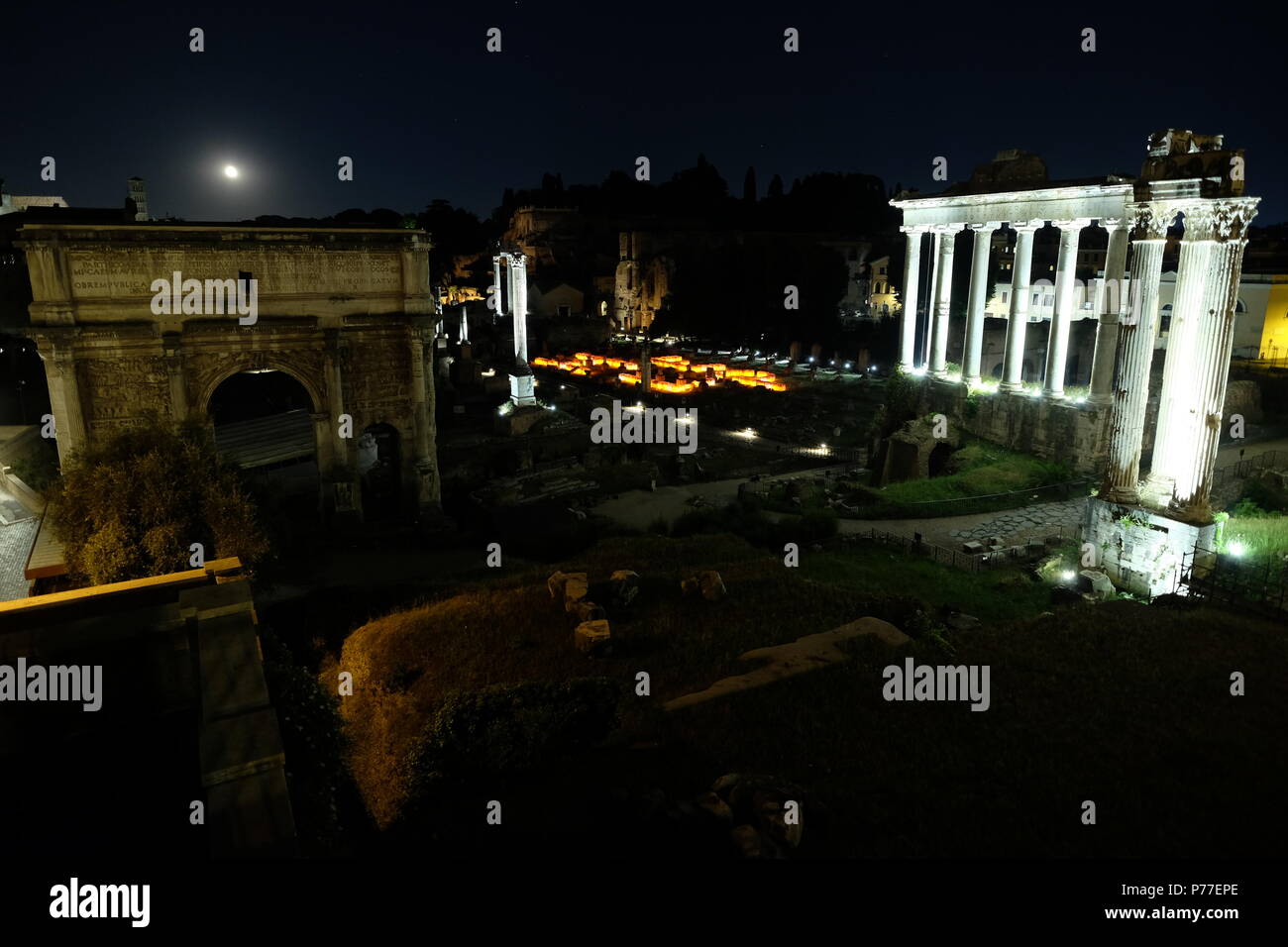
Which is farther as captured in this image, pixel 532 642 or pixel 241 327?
pixel 241 327

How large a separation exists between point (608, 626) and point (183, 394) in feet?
45.4

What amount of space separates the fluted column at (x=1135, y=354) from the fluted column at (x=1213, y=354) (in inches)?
33.4

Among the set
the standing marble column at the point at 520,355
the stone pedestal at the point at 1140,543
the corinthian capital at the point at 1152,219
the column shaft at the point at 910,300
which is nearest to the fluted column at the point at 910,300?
the column shaft at the point at 910,300

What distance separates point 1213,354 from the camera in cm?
1541

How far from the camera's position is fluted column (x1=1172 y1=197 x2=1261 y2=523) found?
1495 cm

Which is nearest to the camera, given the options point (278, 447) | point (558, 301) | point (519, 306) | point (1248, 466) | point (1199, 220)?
point (1199, 220)

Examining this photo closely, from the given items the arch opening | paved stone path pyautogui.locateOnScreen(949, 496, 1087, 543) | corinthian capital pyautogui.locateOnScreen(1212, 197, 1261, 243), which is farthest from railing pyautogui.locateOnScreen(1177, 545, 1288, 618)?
the arch opening

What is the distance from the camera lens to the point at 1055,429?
2758cm

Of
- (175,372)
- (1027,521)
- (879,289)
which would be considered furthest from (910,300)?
(879,289)

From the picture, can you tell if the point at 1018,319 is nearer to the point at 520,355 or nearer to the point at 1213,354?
the point at 1213,354

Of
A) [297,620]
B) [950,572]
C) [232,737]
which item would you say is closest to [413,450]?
[297,620]

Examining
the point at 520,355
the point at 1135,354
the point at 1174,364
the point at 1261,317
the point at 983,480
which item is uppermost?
the point at 1261,317

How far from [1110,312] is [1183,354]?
→ 12443 millimetres

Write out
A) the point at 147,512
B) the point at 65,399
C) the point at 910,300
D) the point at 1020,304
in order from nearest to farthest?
the point at 147,512
the point at 65,399
the point at 1020,304
the point at 910,300
